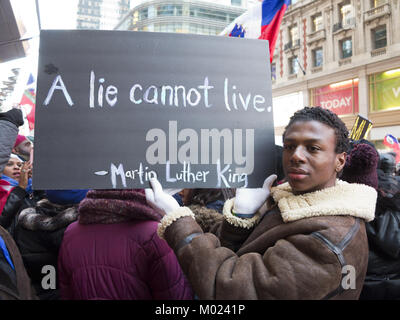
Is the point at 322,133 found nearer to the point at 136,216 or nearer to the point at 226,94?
the point at 226,94

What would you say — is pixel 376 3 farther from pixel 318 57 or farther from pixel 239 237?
pixel 239 237

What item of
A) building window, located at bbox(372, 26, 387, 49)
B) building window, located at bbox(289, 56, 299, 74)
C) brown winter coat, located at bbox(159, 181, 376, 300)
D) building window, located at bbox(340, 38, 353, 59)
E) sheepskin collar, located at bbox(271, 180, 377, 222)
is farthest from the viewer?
building window, located at bbox(289, 56, 299, 74)

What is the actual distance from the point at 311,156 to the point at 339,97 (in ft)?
70.6

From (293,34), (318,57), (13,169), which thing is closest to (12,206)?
(13,169)

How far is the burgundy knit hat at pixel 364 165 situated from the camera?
6.91 ft

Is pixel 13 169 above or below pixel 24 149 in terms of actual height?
below

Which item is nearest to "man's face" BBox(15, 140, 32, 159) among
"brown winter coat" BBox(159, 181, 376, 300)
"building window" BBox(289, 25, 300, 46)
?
"brown winter coat" BBox(159, 181, 376, 300)

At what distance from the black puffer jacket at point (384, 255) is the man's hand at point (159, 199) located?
4.60ft

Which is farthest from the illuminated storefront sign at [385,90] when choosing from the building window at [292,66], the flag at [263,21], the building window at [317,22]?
the flag at [263,21]

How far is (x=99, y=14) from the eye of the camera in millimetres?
5238

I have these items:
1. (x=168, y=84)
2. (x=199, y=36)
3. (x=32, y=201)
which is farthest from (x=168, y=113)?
(x=32, y=201)

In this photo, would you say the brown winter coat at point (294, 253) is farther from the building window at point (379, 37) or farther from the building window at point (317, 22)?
the building window at point (317, 22)

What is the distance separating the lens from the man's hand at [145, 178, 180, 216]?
147 cm

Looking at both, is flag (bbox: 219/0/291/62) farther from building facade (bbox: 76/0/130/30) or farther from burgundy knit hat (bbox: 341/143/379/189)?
building facade (bbox: 76/0/130/30)
